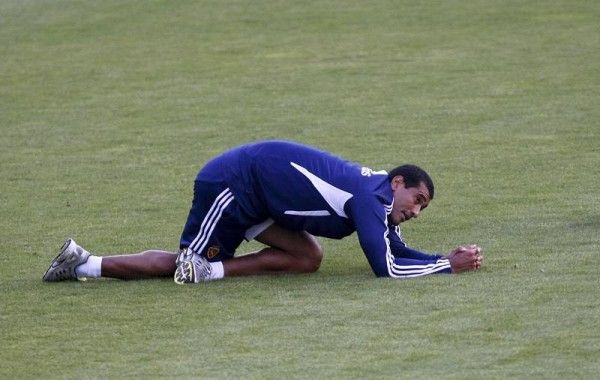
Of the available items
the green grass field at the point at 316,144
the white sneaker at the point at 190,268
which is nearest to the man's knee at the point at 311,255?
the green grass field at the point at 316,144

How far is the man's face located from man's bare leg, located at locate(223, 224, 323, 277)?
0.73 meters

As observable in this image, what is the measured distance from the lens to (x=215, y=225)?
912 cm

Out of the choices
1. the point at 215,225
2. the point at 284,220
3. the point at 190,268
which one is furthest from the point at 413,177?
the point at 190,268

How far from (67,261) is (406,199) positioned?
7.19ft

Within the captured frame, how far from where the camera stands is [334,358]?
23.7 ft

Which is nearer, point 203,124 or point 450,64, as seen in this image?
point 203,124

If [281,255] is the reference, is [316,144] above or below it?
below

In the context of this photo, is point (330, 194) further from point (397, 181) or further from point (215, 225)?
point (215, 225)

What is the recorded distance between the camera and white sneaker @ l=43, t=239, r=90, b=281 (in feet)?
30.1

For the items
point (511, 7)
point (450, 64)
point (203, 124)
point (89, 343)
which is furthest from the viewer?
point (511, 7)

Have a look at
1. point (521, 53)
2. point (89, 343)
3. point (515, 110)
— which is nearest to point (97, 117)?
point (515, 110)

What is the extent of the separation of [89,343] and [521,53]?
1241 cm

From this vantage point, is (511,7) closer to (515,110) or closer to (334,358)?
(515,110)

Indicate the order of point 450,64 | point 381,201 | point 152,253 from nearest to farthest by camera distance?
1. point 381,201
2. point 152,253
3. point 450,64
